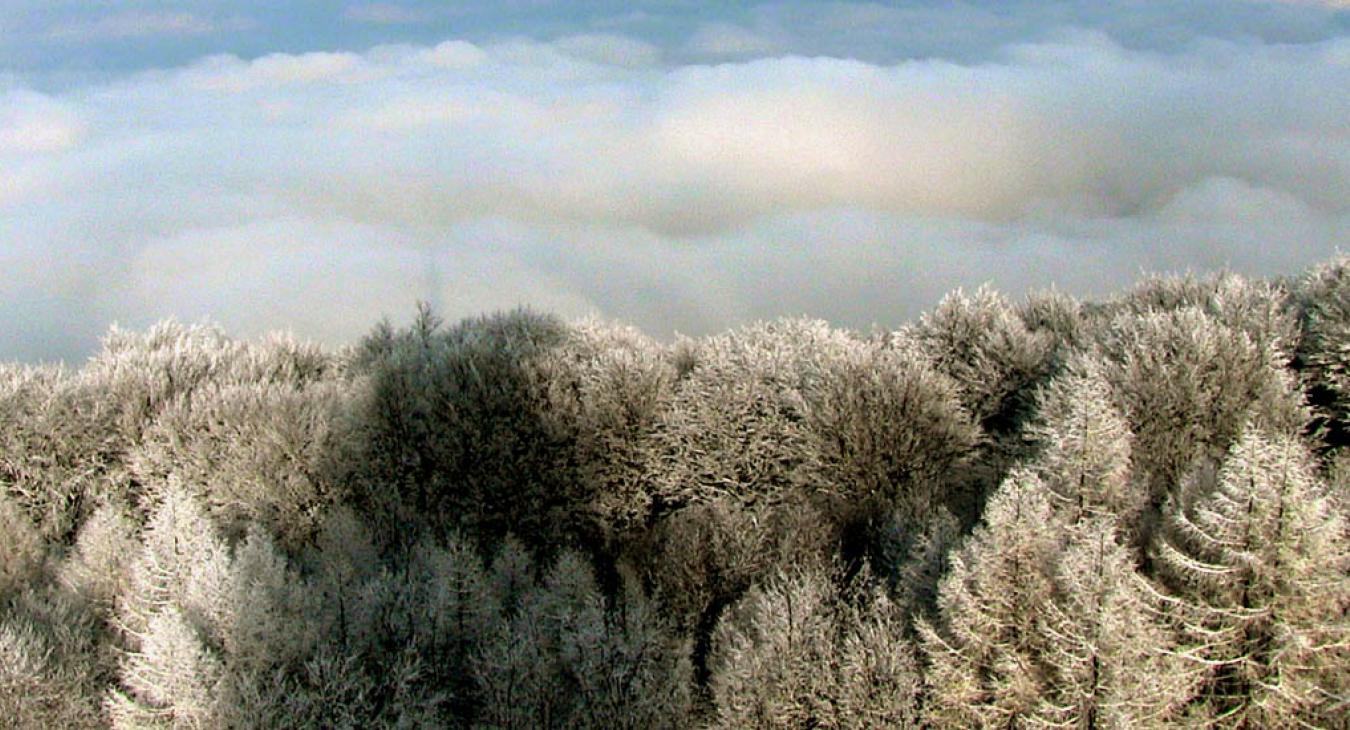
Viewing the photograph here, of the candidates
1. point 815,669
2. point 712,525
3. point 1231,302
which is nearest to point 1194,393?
point 1231,302

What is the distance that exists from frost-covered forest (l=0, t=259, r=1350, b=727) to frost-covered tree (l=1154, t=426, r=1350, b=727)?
79mm

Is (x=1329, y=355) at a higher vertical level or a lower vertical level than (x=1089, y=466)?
higher

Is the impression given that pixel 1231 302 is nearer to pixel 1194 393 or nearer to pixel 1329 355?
pixel 1329 355

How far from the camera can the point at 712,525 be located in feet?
117

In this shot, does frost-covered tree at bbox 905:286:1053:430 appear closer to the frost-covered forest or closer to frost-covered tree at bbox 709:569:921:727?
the frost-covered forest

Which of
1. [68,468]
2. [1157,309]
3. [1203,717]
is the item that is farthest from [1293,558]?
[68,468]

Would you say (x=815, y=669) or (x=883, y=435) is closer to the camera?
(x=815, y=669)

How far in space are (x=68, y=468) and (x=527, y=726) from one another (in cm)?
2543

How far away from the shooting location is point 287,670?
92.4 feet

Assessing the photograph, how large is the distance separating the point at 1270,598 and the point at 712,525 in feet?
54.3

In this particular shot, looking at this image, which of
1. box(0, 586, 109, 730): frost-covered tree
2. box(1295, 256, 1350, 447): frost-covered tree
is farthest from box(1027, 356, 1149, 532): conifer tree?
box(0, 586, 109, 730): frost-covered tree

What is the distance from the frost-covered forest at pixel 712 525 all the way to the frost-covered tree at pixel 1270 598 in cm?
8

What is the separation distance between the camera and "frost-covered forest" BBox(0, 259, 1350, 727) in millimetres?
23844

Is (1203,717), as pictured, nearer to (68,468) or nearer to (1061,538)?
(1061,538)
